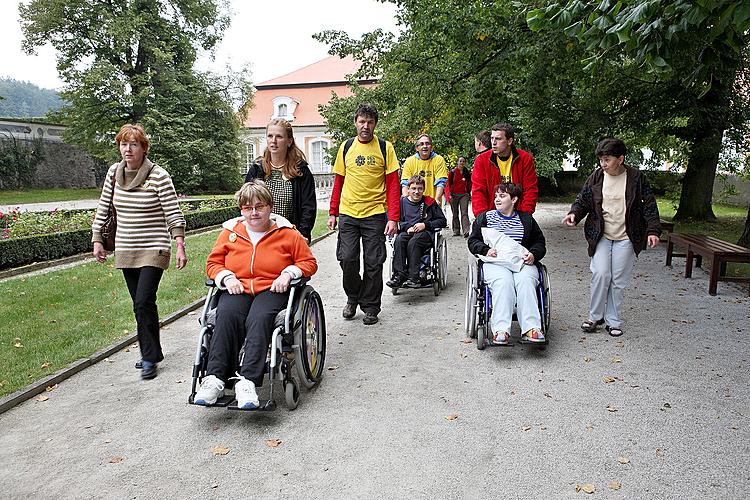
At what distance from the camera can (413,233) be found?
7.64 metres

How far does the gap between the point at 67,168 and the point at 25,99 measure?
50.1 m

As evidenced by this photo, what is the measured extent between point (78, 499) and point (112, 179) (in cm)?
259

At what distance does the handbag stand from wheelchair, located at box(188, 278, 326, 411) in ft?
3.90

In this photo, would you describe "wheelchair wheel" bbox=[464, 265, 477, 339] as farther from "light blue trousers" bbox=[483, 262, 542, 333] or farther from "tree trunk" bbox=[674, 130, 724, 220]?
"tree trunk" bbox=[674, 130, 724, 220]

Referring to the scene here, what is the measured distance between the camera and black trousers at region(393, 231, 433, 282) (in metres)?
7.58

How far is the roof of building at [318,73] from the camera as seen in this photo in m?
54.9

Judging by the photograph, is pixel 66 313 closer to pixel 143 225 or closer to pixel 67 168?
pixel 143 225

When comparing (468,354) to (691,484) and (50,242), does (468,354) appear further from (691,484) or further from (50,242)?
(50,242)

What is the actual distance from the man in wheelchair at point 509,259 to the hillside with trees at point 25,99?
261ft

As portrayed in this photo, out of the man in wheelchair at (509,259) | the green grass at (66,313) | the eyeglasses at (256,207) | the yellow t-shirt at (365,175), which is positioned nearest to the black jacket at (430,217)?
the yellow t-shirt at (365,175)

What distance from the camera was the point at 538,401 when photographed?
4309 millimetres

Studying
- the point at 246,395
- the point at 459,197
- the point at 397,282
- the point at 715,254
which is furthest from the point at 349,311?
the point at 459,197

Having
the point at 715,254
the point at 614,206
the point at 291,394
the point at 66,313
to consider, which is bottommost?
the point at 66,313

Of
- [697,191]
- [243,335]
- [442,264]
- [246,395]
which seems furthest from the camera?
[697,191]
